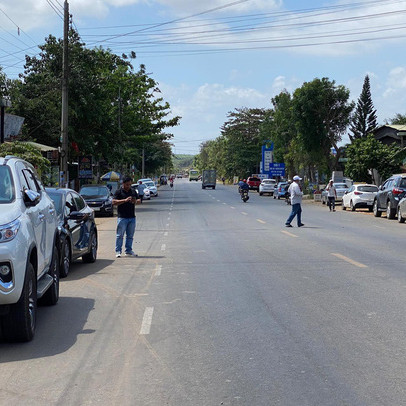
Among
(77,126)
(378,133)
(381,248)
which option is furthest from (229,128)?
(381,248)

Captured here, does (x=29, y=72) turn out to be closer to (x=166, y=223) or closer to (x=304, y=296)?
(x=166, y=223)

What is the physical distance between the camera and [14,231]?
22.2 feet

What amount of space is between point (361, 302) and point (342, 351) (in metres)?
2.80

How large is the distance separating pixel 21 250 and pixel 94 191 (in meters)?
28.0

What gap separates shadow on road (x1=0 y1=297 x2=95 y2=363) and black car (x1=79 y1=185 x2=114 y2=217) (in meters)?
23.6

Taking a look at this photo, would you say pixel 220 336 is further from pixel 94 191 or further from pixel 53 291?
pixel 94 191

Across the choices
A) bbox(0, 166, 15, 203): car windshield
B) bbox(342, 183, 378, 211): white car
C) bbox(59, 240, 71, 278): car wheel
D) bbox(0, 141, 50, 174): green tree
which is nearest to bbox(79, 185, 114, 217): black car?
bbox(0, 141, 50, 174): green tree

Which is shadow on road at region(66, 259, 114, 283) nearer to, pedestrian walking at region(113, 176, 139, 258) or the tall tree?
pedestrian walking at region(113, 176, 139, 258)

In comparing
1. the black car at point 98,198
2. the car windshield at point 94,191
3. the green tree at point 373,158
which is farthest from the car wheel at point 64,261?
the green tree at point 373,158

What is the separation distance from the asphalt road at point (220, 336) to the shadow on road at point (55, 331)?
0.02 meters

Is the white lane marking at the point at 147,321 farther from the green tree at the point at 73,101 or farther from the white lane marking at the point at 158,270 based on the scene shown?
the green tree at the point at 73,101

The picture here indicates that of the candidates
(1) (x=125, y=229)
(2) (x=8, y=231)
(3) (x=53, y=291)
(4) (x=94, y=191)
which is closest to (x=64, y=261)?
(3) (x=53, y=291)

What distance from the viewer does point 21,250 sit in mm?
6816

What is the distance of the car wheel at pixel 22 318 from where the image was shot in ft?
22.6
